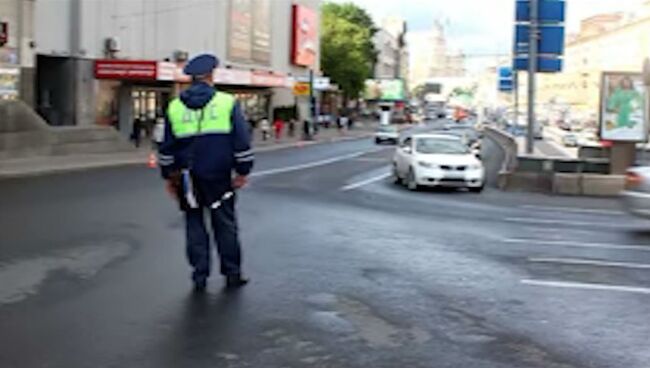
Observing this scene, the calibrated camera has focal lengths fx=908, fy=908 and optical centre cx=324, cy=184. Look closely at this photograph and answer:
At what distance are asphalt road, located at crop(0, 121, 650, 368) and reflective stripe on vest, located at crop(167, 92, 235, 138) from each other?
4.13 ft

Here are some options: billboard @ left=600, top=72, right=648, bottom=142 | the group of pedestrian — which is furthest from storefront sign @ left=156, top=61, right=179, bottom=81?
billboard @ left=600, top=72, right=648, bottom=142

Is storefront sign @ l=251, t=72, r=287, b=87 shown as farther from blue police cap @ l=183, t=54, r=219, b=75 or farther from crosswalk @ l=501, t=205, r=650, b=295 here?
blue police cap @ l=183, t=54, r=219, b=75

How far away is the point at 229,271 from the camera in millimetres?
7250

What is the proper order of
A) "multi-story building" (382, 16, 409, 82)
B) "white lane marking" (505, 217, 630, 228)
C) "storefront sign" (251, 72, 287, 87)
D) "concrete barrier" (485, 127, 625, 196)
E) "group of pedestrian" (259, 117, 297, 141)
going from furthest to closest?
"multi-story building" (382, 16, 409, 82), "storefront sign" (251, 72, 287, 87), "group of pedestrian" (259, 117, 297, 141), "concrete barrier" (485, 127, 625, 196), "white lane marking" (505, 217, 630, 228)

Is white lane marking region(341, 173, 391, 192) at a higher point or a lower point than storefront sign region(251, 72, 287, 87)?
lower

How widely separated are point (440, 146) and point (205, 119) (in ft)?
53.5

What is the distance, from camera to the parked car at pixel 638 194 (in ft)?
42.4

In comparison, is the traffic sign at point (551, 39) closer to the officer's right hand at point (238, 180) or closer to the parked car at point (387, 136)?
the officer's right hand at point (238, 180)

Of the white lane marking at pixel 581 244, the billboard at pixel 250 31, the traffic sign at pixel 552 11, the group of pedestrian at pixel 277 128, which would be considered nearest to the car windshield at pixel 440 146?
the traffic sign at pixel 552 11

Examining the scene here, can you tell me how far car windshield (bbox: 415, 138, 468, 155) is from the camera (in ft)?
73.3

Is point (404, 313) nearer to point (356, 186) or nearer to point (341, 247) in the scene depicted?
point (341, 247)

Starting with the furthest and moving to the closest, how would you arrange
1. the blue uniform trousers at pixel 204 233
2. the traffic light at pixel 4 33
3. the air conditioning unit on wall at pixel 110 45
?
the air conditioning unit on wall at pixel 110 45 → the traffic light at pixel 4 33 → the blue uniform trousers at pixel 204 233

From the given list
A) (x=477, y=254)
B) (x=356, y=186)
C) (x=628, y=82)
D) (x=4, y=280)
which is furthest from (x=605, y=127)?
(x=4, y=280)

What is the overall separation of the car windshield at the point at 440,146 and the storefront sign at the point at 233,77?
90.1 ft
